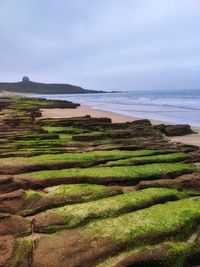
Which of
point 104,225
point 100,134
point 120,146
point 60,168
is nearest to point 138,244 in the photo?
point 104,225

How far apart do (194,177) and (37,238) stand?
502 cm

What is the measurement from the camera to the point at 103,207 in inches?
324

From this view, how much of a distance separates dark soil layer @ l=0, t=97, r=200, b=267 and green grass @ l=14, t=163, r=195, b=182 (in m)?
0.03

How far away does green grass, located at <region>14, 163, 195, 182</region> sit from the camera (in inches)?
411

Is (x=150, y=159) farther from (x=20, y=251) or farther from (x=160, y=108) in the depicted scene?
(x=160, y=108)

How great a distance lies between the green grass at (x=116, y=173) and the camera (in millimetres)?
10445

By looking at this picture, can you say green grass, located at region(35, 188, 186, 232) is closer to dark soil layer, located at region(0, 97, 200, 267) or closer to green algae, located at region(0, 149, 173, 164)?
dark soil layer, located at region(0, 97, 200, 267)

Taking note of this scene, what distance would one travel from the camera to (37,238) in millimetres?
7188

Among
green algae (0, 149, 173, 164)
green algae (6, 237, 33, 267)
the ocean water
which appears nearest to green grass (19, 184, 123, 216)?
green algae (6, 237, 33, 267)

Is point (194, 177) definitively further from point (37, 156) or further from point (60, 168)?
point (37, 156)

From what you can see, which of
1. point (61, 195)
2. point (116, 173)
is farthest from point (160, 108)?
point (61, 195)

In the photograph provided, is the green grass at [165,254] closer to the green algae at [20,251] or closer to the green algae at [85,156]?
the green algae at [20,251]

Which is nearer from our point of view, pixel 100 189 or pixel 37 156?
pixel 100 189

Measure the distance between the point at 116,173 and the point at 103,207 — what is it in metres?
2.62
